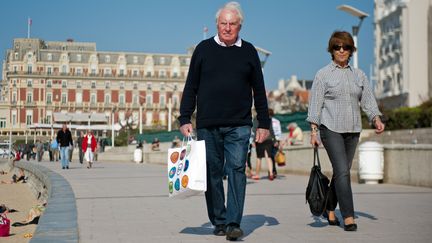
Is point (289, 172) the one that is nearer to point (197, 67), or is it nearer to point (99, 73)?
point (197, 67)

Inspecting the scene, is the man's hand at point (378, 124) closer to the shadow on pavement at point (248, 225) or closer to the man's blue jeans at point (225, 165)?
the shadow on pavement at point (248, 225)

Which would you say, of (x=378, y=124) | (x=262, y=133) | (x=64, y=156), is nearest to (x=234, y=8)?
(x=262, y=133)

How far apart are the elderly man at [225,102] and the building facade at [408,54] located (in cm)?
6993

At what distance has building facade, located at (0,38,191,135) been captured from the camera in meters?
143

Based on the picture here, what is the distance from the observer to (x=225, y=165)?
7.21 meters

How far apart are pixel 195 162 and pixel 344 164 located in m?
1.71

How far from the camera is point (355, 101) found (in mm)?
7922

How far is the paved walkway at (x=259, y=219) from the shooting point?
6.99 meters

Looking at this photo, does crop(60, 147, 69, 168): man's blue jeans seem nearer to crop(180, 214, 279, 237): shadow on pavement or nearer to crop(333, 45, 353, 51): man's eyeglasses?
crop(180, 214, 279, 237): shadow on pavement

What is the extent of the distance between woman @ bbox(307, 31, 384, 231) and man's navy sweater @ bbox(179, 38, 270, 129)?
99cm

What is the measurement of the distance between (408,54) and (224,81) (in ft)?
249

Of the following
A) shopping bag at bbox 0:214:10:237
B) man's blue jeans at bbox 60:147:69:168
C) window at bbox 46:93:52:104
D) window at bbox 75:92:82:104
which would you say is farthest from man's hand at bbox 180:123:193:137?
window at bbox 75:92:82:104

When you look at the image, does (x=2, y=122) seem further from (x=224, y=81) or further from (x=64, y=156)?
(x=224, y=81)

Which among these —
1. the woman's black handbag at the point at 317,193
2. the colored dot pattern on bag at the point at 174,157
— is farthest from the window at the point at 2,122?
the colored dot pattern on bag at the point at 174,157
